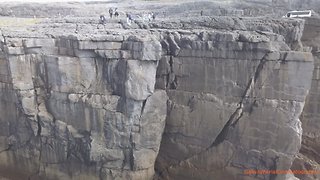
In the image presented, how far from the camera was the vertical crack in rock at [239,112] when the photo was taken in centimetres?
1673

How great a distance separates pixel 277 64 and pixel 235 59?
1905 millimetres

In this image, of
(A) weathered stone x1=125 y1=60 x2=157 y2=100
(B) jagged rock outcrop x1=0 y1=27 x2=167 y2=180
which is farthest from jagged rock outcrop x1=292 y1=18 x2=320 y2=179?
(A) weathered stone x1=125 y1=60 x2=157 y2=100

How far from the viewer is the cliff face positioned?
1670 cm

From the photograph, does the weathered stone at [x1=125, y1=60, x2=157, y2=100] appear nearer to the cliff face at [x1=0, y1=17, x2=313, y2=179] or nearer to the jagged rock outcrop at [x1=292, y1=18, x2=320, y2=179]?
the cliff face at [x1=0, y1=17, x2=313, y2=179]

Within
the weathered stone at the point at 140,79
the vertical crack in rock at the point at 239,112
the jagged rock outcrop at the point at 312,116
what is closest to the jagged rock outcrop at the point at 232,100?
the vertical crack in rock at the point at 239,112

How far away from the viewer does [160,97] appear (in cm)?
1812

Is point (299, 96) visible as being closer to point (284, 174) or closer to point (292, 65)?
point (292, 65)

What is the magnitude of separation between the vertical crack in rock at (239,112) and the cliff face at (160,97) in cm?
5

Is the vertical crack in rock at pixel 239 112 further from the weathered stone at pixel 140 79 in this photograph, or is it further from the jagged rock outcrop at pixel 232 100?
the weathered stone at pixel 140 79

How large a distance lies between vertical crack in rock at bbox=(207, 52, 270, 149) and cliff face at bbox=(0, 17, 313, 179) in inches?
1.9

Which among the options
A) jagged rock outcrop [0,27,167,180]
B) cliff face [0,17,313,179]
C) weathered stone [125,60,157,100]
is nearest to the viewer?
cliff face [0,17,313,179]

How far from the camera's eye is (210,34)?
1705cm

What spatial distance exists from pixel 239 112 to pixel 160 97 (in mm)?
3973

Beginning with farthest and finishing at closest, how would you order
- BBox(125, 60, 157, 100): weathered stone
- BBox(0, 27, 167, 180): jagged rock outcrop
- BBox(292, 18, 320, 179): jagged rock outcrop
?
BBox(292, 18, 320, 179): jagged rock outcrop, BBox(0, 27, 167, 180): jagged rock outcrop, BBox(125, 60, 157, 100): weathered stone
